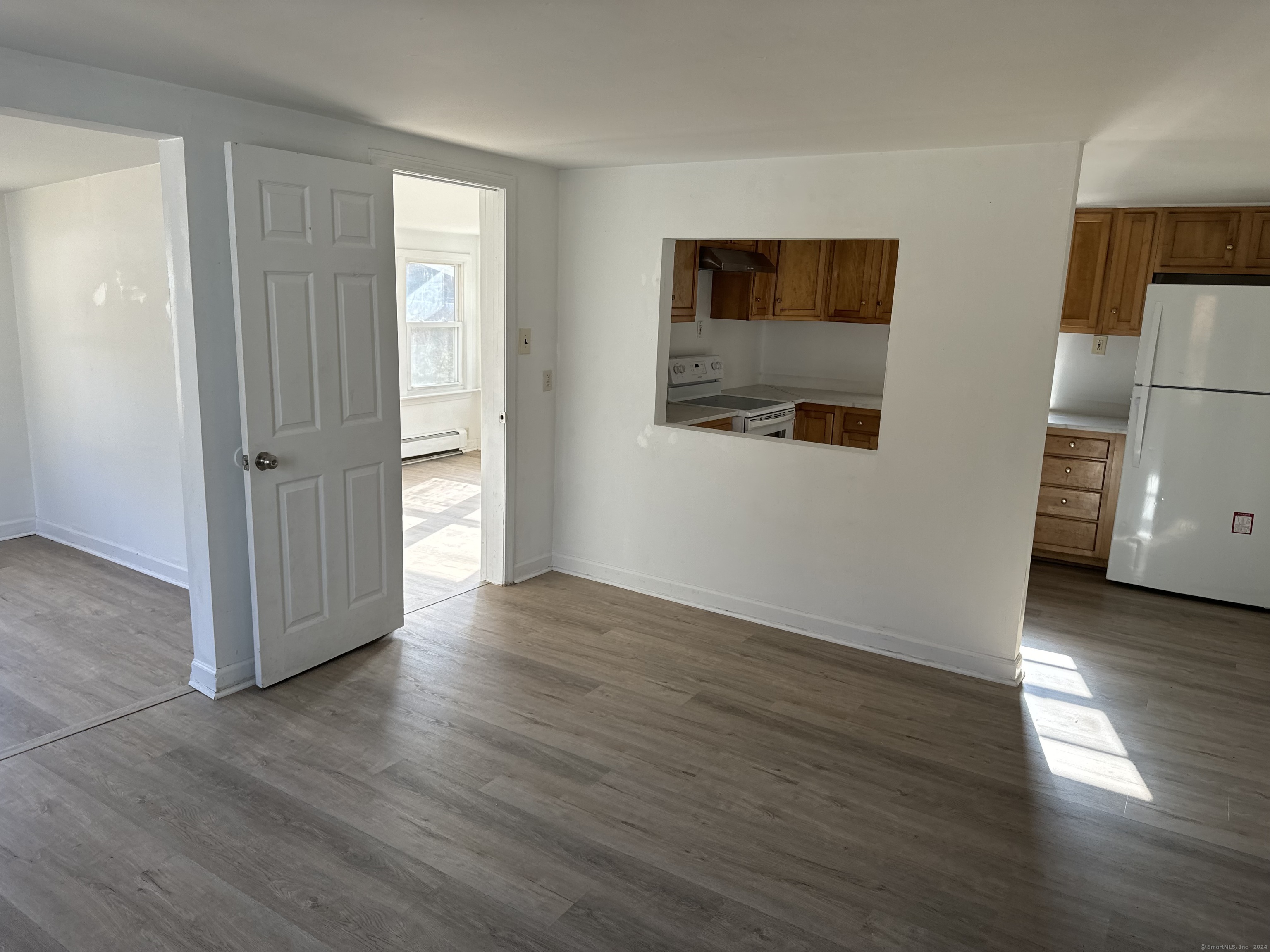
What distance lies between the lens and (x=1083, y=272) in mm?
4977

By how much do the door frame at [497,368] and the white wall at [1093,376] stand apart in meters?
3.54

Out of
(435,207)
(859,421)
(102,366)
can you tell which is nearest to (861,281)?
(859,421)

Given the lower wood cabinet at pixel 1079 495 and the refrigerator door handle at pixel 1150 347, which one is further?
the lower wood cabinet at pixel 1079 495

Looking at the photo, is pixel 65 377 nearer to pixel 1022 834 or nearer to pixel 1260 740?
pixel 1022 834

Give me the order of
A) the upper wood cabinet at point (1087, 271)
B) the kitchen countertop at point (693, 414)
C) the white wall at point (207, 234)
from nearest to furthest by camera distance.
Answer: the white wall at point (207, 234)
the kitchen countertop at point (693, 414)
the upper wood cabinet at point (1087, 271)

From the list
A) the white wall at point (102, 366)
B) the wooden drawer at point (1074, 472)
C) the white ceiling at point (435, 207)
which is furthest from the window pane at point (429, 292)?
the wooden drawer at point (1074, 472)

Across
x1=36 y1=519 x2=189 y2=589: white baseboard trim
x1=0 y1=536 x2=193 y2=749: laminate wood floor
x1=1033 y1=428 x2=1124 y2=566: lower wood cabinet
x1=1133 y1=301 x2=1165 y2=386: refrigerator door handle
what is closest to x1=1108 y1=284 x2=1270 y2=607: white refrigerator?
x1=1133 y1=301 x2=1165 y2=386: refrigerator door handle

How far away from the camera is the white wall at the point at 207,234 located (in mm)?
2543

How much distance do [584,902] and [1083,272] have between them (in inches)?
182

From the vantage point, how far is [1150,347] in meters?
4.45

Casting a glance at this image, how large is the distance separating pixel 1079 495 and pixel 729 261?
101 inches

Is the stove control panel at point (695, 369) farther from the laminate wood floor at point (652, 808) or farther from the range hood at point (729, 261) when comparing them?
the laminate wood floor at point (652, 808)

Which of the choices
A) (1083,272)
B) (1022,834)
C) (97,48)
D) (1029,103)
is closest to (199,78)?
(97,48)

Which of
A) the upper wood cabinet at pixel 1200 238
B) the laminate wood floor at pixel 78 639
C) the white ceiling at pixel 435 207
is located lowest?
the laminate wood floor at pixel 78 639
